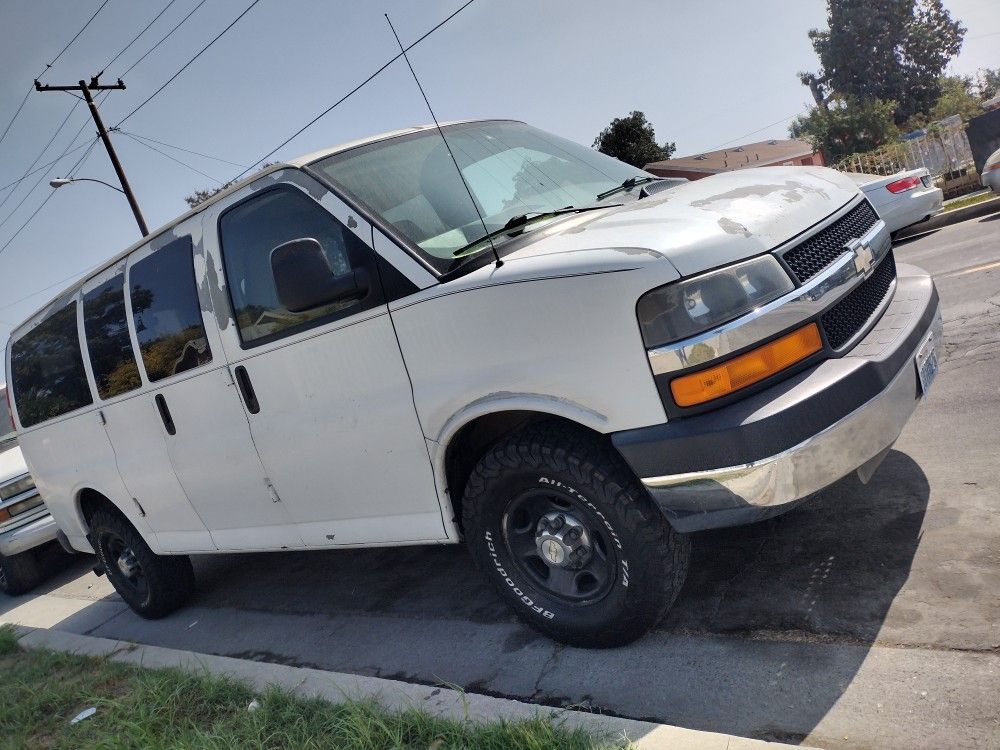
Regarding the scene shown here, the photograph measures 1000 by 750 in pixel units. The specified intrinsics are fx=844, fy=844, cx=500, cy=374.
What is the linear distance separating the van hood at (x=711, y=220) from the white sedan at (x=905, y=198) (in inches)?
336

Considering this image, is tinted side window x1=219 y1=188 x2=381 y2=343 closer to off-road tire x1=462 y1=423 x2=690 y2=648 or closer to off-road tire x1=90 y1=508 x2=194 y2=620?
off-road tire x1=462 y1=423 x2=690 y2=648

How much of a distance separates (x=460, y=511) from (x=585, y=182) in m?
1.65

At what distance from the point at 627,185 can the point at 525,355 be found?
56.7 inches

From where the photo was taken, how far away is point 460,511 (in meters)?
3.43

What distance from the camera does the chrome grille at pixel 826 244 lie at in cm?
286

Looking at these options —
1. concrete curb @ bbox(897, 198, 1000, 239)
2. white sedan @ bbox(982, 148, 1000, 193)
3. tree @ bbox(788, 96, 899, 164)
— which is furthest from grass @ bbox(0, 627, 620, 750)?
tree @ bbox(788, 96, 899, 164)

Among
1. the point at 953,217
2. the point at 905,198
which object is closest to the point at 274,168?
the point at 905,198

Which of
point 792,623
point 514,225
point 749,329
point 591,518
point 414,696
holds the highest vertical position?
point 514,225

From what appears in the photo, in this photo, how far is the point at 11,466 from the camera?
26.7 feet

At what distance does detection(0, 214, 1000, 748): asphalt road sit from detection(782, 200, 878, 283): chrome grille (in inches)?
41.5

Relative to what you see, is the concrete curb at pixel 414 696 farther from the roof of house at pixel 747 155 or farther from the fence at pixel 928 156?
the roof of house at pixel 747 155

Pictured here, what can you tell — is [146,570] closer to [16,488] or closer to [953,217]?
[16,488]

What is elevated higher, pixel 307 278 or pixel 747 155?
pixel 747 155

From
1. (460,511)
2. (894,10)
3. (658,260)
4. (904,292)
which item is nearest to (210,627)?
(460,511)
